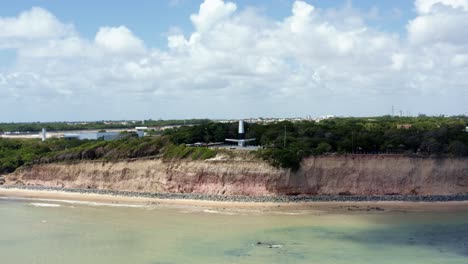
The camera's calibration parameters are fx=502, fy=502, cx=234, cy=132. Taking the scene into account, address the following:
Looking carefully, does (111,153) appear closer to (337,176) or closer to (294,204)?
(294,204)

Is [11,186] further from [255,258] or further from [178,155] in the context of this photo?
[255,258]

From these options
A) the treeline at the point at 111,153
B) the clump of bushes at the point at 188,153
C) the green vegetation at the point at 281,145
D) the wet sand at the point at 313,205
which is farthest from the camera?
the treeline at the point at 111,153

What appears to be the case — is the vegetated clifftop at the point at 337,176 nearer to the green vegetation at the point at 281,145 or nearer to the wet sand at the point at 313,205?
the green vegetation at the point at 281,145

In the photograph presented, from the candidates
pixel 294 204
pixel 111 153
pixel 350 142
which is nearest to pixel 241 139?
pixel 350 142

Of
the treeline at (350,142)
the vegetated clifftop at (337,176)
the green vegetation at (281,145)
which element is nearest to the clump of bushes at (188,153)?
the green vegetation at (281,145)

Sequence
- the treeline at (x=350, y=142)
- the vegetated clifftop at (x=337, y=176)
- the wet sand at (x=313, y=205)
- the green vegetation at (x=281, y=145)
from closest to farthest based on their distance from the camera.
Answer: the wet sand at (x=313, y=205), the vegetated clifftop at (x=337, y=176), the treeline at (x=350, y=142), the green vegetation at (x=281, y=145)

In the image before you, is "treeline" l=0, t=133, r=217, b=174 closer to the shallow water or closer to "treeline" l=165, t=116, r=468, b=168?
"treeline" l=165, t=116, r=468, b=168

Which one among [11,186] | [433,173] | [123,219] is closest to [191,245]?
[123,219]

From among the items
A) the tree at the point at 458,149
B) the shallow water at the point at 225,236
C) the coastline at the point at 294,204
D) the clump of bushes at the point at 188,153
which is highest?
the tree at the point at 458,149

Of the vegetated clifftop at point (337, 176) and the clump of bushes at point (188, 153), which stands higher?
the clump of bushes at point (188, 153)
